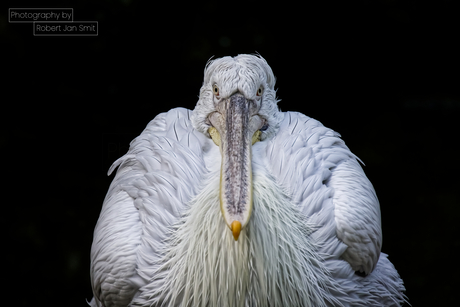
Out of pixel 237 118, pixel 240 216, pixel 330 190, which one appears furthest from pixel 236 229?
pixel 330 190

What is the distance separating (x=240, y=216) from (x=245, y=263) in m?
0.25

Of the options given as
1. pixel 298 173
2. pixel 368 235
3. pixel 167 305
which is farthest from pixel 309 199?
pixel 167 305

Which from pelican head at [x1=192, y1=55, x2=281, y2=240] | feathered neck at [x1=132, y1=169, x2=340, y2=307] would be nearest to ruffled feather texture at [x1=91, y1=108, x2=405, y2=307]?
feathered neck at [x1=132, y1=169, x2=340, y2=307]

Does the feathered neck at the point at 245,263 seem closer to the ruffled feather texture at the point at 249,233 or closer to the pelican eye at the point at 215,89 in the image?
the ruffled feather texture at the point at 249,233

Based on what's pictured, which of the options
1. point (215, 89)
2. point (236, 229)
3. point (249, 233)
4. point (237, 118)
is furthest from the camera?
point (215, 89)

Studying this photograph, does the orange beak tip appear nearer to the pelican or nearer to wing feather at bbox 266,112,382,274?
the pelican

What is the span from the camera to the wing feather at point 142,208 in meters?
2.62

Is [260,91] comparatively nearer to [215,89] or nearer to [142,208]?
[215,89]

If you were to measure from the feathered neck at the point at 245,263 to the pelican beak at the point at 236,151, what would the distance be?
0.14 meters

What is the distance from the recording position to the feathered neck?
2.44m

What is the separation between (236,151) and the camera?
251 cm

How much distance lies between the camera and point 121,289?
2.61 m

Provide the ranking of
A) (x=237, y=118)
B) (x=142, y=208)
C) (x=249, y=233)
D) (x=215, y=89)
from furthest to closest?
1. (x=215, y=89)
2. (x=142, y=208)
3. (x=237, y=118)
4. (x=249, y=233)

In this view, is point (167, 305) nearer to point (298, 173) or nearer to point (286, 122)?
point (298, 173)
